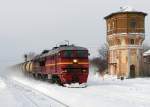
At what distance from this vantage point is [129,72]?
2749 inches

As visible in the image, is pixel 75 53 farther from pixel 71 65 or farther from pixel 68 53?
pixel 71 65

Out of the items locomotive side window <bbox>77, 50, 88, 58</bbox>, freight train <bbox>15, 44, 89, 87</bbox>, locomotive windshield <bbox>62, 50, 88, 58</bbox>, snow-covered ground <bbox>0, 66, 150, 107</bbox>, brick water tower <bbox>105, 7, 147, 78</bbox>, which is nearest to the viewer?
snow-covered ground <bbox>0, 66, 150, 107</bbox>

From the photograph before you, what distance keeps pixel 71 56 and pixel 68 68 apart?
107 centimetres

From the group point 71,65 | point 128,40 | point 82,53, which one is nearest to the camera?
point 71,65

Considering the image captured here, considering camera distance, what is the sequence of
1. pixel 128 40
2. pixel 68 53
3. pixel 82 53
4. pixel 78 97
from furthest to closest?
1. pixel 128 40
2. pixel 82 53
3. pixel 68 53
4. pixel 78 97

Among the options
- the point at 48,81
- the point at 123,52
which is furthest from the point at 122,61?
the point at 48,81

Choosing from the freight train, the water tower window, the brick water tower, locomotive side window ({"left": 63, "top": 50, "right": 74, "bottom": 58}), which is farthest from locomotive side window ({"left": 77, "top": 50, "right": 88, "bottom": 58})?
the water tower window

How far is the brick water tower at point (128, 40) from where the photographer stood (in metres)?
69.1

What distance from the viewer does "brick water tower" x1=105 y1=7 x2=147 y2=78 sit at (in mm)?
69062

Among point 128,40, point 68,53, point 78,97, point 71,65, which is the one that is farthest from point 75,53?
point 128,40

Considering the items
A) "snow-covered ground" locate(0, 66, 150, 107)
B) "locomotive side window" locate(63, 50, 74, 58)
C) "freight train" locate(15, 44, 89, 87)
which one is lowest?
"snow-covered ground" locate(0, 66, 150, 107)

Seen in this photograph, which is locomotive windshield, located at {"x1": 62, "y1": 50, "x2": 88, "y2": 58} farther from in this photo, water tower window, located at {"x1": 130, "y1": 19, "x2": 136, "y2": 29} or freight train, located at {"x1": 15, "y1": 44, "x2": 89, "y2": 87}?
water tower window, located at {"x1": 130, "y1": 19, "x2": 136, "y2": 29}

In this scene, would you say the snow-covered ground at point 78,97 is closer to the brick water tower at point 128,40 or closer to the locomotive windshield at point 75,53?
the locomotive windshield at point 75,53

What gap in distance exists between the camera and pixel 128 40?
69125 mm
